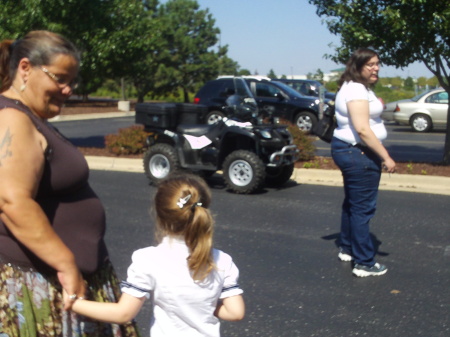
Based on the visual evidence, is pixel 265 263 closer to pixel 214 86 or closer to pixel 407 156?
pixel 407 156

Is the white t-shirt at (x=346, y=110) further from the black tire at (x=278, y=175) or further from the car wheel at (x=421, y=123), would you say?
the car wheel at (x=421, y=123)

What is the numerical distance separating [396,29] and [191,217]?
29.1 ft

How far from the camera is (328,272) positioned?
5930 mm

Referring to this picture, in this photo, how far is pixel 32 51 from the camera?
2490 mm

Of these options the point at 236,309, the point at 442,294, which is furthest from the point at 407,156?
the point at 236,309

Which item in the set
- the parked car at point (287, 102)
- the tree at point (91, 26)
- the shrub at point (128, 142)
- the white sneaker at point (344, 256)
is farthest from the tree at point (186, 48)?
the white sneaker at point (344, 256)

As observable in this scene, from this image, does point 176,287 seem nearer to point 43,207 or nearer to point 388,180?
point 43,207

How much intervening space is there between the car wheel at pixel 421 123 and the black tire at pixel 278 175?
40.5 feet

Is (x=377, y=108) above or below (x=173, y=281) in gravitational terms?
above

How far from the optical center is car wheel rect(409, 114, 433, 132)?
21.6 meters

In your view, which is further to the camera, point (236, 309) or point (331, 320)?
point (331, 320)

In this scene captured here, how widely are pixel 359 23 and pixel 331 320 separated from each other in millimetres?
7587

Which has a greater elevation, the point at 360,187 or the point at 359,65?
the point at 359,65

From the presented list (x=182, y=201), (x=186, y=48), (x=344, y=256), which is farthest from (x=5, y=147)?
(x=186, y=48)
